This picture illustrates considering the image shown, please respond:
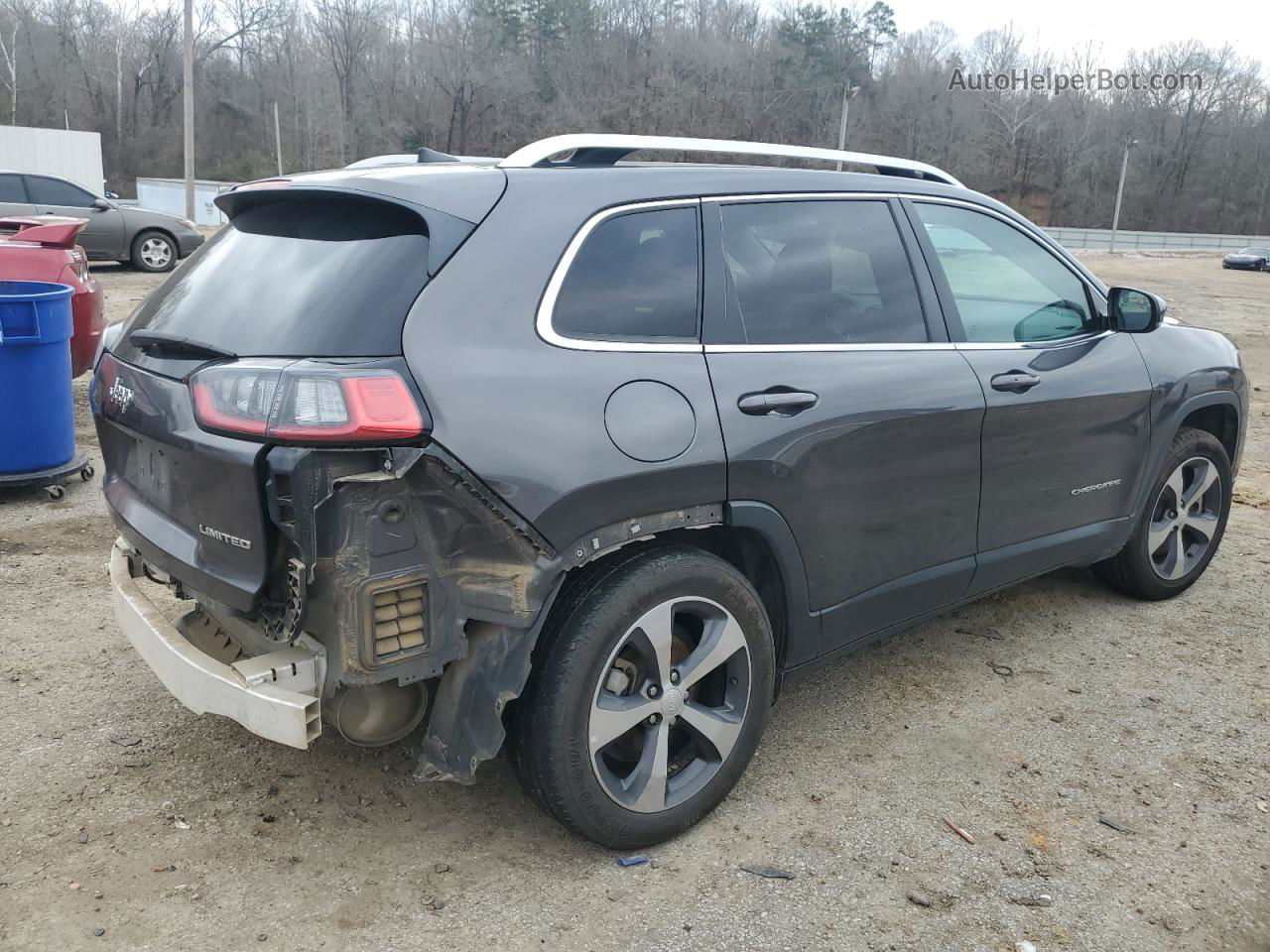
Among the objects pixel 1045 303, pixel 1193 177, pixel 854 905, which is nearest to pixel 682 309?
pixel 854 905

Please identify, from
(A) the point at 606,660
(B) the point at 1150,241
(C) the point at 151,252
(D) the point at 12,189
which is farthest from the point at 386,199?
(B) the point at 1150,241

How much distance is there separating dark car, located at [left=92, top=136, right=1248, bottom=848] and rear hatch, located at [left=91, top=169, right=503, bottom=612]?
1cm

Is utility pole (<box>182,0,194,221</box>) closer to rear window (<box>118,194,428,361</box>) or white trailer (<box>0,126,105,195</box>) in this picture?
white trailer (<box>0,126,105,195</box>)

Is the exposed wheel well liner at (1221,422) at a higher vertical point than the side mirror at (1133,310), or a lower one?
lower

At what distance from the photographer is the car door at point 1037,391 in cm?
366

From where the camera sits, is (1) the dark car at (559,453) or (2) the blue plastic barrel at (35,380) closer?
(1) the dark car at (559,453)

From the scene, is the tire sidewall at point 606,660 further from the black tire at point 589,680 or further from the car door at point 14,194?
the car door at point 14,194

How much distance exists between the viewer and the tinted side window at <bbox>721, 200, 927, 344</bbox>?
3.07m

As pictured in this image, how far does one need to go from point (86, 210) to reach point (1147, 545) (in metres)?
17.1

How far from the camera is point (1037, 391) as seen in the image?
3785 millimetres

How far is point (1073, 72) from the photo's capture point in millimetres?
94938

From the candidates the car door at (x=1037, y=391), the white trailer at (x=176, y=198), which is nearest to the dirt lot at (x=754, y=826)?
the car door at (x=1037, y=391)

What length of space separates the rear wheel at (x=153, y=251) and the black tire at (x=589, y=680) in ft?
58.2

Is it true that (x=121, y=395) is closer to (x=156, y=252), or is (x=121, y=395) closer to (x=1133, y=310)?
(x=1133, y=310)
